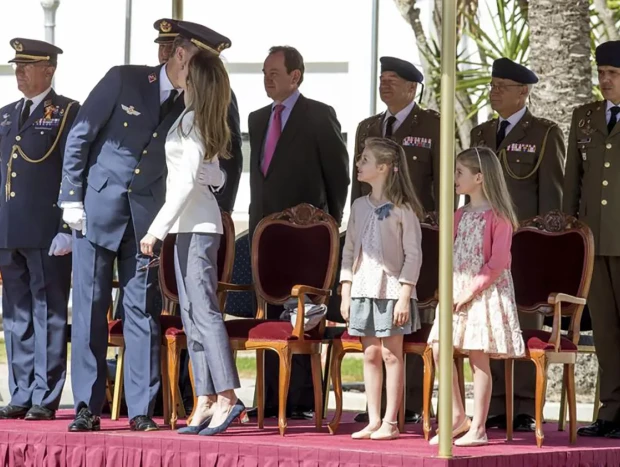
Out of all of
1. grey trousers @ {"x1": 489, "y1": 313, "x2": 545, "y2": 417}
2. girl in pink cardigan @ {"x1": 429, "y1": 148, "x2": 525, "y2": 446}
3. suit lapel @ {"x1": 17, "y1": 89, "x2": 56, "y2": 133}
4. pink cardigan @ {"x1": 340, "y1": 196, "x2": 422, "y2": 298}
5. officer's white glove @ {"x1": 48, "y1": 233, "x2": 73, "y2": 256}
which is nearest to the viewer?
girl in pink cardigan @ {"x1": 429, "y1": 148, "x2": 525, "y2": 446}

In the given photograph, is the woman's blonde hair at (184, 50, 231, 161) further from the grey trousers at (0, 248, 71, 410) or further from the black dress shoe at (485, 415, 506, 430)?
the black dress shoe at (485, 415, 506, 430)

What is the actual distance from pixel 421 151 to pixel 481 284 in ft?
4.86

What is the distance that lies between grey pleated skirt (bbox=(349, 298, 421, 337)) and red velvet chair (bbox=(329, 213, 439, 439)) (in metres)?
0.16

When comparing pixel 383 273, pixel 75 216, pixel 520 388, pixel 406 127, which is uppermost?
pixel 406 127

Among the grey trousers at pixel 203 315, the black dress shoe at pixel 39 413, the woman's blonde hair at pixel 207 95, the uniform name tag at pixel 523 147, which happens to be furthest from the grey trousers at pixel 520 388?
the black dress shoe at pixel 39 413

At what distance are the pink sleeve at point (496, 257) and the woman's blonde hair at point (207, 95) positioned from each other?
1.32 m

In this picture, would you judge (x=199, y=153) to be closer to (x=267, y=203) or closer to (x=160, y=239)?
(x=160, y=239)

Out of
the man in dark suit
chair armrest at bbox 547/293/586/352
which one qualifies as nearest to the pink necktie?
the man in dark suit

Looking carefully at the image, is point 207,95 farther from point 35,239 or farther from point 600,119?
point 600,119

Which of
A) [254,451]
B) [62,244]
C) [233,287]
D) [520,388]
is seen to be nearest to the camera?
[254,451]

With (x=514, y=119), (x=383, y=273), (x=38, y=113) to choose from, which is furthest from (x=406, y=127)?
(x=38, y=113)

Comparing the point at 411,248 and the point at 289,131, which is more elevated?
the point at 289,131

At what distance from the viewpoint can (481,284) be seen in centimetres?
762

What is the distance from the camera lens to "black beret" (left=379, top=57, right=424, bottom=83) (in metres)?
8.95
